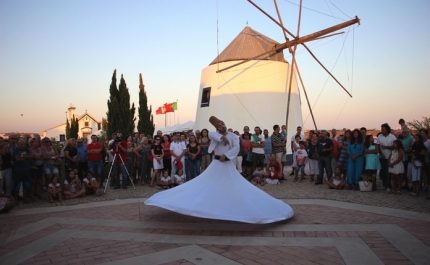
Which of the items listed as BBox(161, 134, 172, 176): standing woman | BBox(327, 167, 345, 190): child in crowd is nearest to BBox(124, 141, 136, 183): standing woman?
BBox(161, 134, 172, 176): standing woman

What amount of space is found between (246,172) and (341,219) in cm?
573

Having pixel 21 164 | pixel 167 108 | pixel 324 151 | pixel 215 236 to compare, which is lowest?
pixel 215 236

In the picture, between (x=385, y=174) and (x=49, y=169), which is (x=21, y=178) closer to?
(x=49, y=169)

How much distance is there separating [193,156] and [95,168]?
2789 mm

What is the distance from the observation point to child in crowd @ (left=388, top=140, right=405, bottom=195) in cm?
848

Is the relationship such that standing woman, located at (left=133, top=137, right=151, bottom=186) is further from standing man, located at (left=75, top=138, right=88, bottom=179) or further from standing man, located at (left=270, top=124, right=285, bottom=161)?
standing man, located at (left=270, top=124, right=285, bottom=161)

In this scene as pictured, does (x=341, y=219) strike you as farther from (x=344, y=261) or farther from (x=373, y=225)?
(x=344, y=261)

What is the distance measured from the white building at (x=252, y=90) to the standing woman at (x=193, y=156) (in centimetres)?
786

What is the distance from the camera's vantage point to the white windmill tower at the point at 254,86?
18078 mm

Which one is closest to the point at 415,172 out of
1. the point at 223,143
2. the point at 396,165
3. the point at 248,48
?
the point at 396,165

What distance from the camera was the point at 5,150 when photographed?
818 centimetres

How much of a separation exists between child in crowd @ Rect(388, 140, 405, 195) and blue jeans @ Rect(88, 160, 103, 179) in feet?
25.1

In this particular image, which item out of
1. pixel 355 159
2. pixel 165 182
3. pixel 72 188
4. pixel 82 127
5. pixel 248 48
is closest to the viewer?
pixel 72 188

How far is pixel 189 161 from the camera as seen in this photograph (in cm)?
1056
